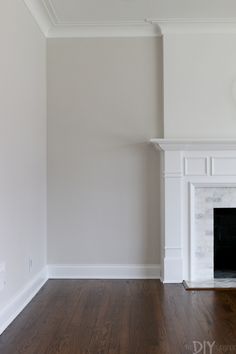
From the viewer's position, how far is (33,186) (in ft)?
11.6

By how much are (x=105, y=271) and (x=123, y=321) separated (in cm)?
126

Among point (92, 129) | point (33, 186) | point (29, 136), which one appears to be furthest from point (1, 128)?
point (92, 129)

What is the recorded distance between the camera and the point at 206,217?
3992mm

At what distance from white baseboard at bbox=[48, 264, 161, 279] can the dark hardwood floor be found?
0.87 ft

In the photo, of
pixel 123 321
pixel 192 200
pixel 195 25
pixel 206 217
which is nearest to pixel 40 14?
pixel 195 25

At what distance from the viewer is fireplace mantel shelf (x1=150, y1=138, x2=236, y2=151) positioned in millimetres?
3736

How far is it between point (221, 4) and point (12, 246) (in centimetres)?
300

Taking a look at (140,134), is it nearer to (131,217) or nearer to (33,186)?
(131,217)

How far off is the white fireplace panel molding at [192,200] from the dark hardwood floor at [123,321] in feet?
1.12

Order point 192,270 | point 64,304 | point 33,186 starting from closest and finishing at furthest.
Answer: point 64,304 < point 33,186 < point 192,270

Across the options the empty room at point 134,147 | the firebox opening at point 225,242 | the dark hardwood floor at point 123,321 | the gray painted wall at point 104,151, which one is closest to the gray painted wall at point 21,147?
the empty room at point 134,147

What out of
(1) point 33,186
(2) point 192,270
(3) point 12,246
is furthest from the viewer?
(2) point 192,270

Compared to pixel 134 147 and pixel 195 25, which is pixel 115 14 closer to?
pixel 195 25

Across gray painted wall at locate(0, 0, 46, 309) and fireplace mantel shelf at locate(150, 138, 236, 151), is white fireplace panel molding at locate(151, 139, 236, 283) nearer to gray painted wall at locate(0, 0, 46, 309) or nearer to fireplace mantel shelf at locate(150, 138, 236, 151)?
fireplace mantel shelf at locate(150, 138, 236, 151)
